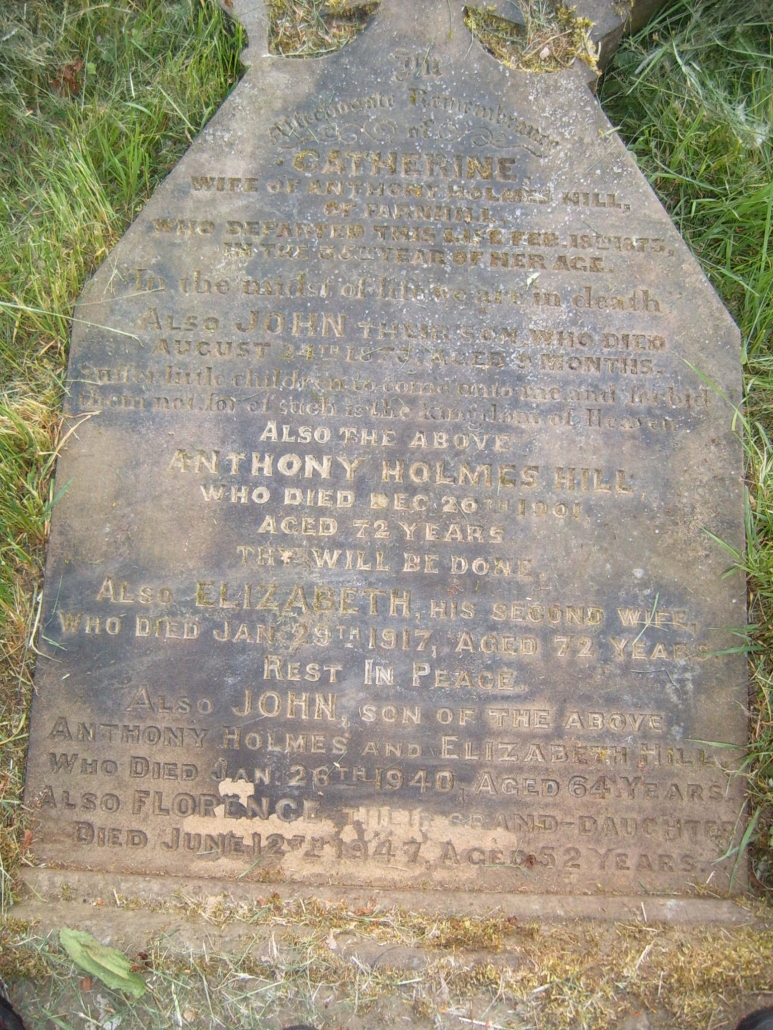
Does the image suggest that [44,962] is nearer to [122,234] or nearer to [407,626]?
[407,626]

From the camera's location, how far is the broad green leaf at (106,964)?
7.32 ft

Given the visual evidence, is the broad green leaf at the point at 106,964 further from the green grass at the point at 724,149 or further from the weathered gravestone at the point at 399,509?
the green grass at the point at 724,149

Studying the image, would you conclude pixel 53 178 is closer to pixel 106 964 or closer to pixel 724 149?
pixel 724 149

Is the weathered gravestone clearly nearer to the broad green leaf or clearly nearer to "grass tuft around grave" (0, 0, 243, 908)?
"grass tuft around grave" (0, 0, 243, 908)

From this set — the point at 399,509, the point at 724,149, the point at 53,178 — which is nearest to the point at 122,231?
the point at 53,178

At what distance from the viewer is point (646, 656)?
2.55 m

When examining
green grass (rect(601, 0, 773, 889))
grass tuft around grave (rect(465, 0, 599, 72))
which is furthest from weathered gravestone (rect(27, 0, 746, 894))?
green grass (rect(601, 0, 773, 889))

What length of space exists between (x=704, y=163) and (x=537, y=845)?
2.59 metres

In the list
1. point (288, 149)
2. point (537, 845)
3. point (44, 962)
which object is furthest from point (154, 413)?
point (537, 845)

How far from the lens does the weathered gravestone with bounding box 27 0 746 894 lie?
2482 mm

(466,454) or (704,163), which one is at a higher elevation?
(704,163)

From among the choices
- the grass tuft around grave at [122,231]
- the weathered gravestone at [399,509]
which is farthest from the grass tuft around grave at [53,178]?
the weathered gravestone at [399,509]

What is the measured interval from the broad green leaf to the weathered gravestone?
26cm

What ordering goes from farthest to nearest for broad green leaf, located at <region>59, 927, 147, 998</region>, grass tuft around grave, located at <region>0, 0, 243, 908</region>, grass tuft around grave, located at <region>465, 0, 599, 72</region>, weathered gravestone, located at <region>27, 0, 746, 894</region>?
grass tuft around grave, located at <region>465, 0, 599, 72</region>
grass tuft around grave, located at <region>0, 0, 243, 908</region>
weathered gravestone, located at <region>27, 0, 746, 894</region>
broad green leaf, located at <region>59, 927, 147, 998</region>
